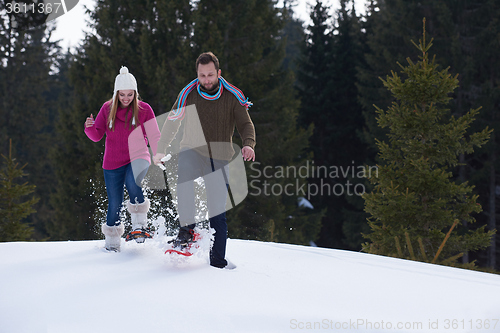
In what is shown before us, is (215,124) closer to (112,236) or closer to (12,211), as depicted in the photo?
(112,236)

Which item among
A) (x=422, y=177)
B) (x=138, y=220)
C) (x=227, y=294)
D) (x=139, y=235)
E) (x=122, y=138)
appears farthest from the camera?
(x=422, y=177)

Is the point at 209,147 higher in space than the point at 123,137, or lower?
lower

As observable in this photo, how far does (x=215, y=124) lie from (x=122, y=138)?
1.11 meters

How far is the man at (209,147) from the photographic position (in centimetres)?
413

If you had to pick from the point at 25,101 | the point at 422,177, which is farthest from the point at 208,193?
the point at 25,101

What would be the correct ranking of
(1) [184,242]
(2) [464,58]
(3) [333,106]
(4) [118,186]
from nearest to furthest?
1. (1) [184,242]
2. (4) [118,186]
3. (2) [464,58]
4. (3) [333,106]

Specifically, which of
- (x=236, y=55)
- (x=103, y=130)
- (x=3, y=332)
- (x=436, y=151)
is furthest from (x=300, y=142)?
(x=3, y=332)

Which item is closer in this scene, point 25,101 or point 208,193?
point 208,193

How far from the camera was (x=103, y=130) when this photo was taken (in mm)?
4727

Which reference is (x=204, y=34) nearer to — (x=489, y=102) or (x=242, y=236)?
(x=242, y=236)

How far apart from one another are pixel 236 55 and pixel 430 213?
1165cm

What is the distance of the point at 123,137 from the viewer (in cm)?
464

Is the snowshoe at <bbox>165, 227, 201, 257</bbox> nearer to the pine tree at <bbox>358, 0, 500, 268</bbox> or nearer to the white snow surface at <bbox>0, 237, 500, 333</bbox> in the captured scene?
the white snow surface at <bbox>0, 237, 500, 333</bbox>

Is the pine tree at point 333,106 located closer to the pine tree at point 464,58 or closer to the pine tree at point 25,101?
the pine tree at point 464,58
